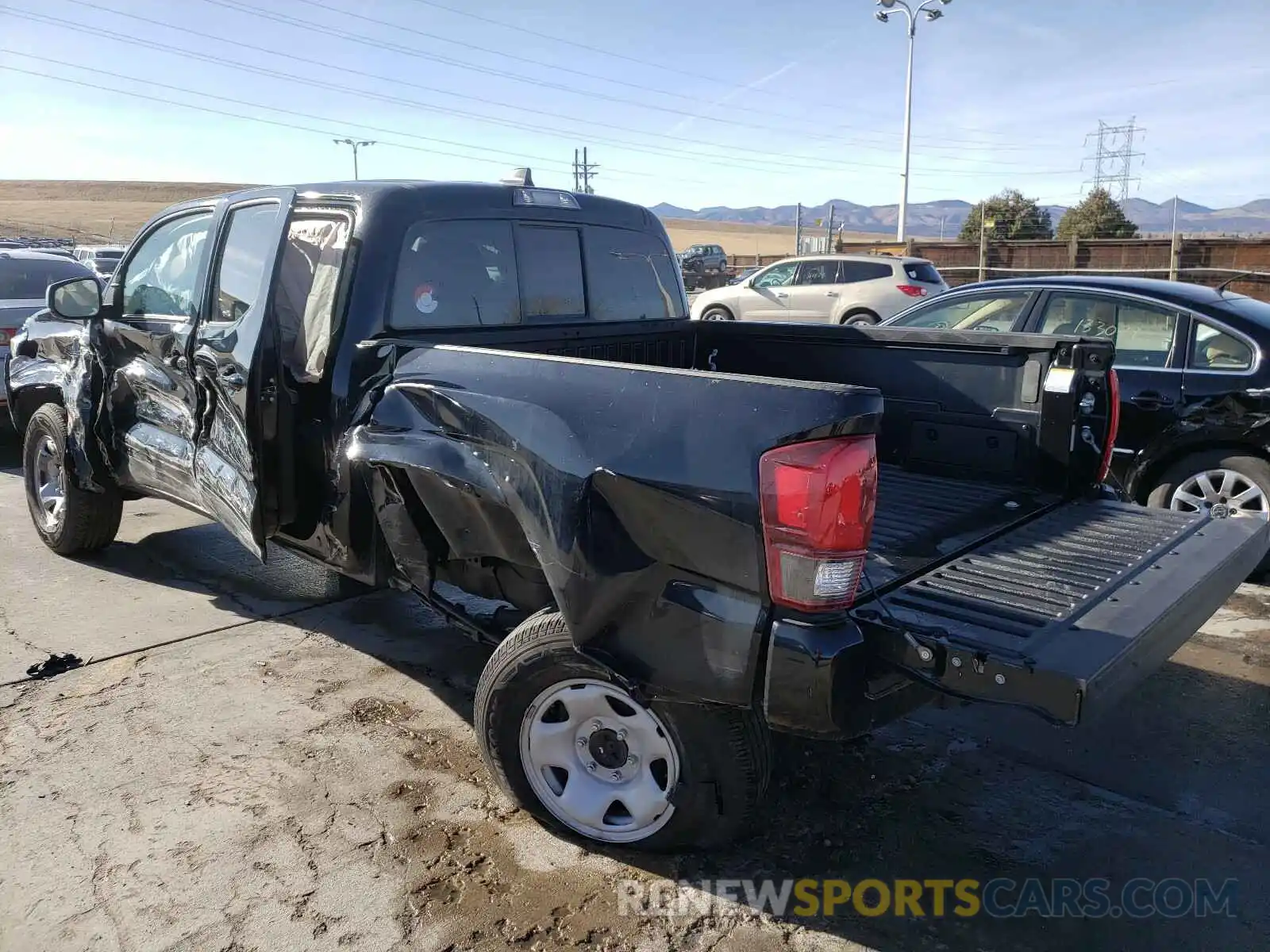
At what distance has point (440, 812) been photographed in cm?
320

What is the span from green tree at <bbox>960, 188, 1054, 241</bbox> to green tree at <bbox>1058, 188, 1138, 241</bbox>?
87cm

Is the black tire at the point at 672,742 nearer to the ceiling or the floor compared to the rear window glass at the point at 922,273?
nearer to the floor

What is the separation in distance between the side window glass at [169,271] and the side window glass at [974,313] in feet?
14.2

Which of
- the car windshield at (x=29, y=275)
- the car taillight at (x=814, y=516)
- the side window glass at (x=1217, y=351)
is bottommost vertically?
the car taillight at (x=814, y=516)

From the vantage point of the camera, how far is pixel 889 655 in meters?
2.34

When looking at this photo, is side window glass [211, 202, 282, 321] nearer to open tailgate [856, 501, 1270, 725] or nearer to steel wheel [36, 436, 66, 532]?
steel wheel [36, 436, 66, 532]

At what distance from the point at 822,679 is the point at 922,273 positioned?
53.2 feet

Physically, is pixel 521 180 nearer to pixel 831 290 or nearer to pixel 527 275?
pixel 527 275

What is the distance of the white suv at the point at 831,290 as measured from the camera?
16984 mm

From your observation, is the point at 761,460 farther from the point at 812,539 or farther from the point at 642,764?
the point at 642,764

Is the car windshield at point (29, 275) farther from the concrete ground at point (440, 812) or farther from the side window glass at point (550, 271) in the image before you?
the side window glass at point (550, 271)

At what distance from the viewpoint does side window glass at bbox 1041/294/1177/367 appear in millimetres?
5707

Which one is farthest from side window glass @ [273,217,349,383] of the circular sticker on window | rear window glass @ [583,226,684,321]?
rear window glass @ [583,226,684,321]

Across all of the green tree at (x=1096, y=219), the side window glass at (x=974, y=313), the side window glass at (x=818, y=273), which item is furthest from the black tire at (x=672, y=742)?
the green tree at (x=1096, y=219)
